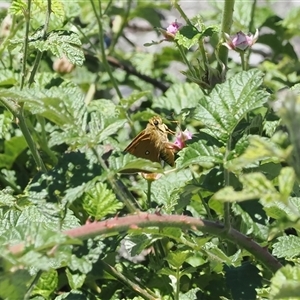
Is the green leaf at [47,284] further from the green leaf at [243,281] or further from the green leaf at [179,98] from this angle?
the green leaf at [179,98]

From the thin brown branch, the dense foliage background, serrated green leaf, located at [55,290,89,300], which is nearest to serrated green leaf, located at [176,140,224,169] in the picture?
the dense foliage background

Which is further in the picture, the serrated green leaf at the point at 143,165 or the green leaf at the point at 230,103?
the green leaf at the point at 230,103

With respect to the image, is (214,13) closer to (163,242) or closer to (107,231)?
(163,242)

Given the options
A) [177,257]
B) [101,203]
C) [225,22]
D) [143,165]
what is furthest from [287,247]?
[225,22]

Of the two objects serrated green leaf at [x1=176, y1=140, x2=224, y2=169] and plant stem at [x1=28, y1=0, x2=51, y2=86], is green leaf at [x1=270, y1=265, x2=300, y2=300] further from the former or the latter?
plant stem at [x1=28, y1=0, x2=51, y2=86]

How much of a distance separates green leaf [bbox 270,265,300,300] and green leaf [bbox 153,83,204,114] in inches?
49.7

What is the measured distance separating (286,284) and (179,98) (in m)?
1.43

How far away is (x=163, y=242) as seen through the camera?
1.71 metres

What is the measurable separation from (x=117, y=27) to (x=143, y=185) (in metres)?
1.29

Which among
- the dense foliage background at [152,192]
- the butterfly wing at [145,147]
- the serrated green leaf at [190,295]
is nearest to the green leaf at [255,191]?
the dense foliage background at [152,192]

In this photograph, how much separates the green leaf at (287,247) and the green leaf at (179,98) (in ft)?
3.27

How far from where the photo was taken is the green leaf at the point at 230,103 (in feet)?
4.35

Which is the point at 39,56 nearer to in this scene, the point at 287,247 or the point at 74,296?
the point at 74,296

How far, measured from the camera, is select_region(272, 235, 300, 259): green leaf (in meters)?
1.34
